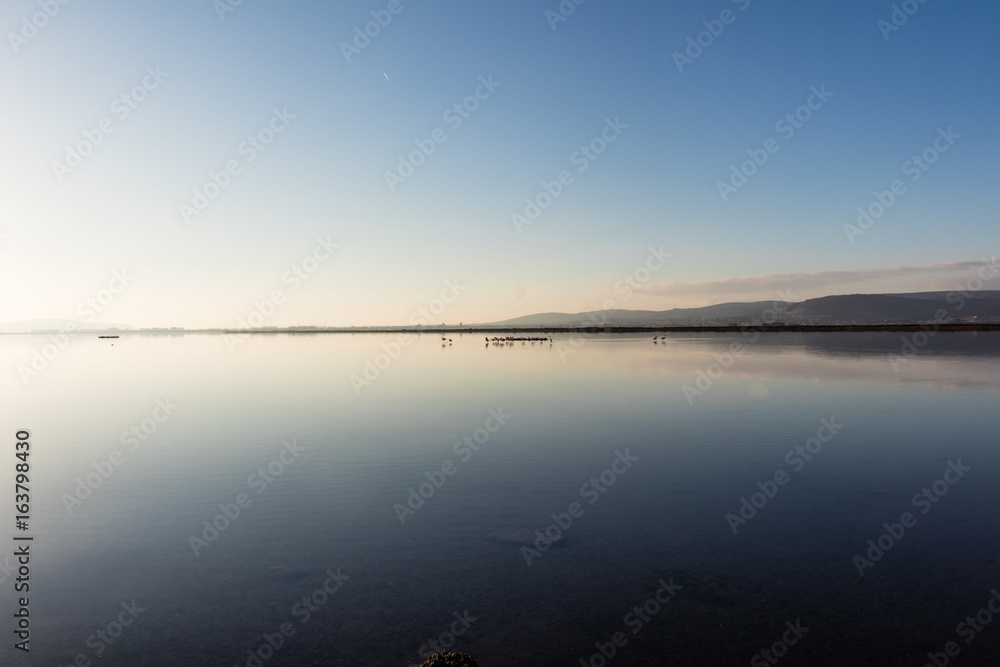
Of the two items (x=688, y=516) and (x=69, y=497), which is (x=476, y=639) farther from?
(x=69, y=497)

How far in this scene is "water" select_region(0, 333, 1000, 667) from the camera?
24.9ft

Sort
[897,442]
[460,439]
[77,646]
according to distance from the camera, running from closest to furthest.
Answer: [77,646]
[897,442]
[460,439]

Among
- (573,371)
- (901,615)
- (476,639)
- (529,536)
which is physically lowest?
(901,615)

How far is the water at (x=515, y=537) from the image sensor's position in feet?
24.9

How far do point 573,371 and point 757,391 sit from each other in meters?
17.2

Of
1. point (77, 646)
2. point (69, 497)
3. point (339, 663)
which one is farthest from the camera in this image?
point (69, 497)

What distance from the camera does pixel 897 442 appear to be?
1878cm

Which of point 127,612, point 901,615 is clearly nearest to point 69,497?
point 127,612

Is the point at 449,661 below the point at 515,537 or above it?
below

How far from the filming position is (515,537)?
11.0 metres

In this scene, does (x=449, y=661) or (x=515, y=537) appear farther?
(x=515, y=537)

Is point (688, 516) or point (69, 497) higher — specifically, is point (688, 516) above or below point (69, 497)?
below

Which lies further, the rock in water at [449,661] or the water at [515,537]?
the water at [515,537]

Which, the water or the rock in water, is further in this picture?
the water
